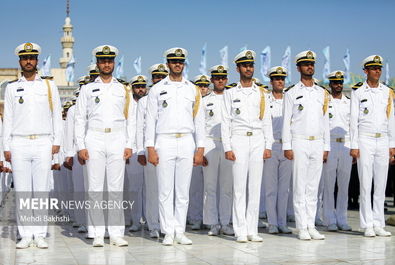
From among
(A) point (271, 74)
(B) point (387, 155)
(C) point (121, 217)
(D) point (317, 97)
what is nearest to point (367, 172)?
(B) point (387, 155)

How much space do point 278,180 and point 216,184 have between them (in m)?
1.03

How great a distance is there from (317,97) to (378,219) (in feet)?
6.55

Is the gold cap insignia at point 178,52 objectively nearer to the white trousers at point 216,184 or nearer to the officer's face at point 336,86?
the white trousers at point 216,184

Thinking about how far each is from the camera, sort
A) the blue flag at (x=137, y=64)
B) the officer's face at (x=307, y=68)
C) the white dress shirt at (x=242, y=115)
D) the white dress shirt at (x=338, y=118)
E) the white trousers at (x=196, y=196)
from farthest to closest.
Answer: the blue flag at (x=137, y=64) → the white trousers at (x=196, y=196) → the white dress shirt at (x=338, y=118) → the officer's face at (x=307, y=68) → the white dress shirt at (x=242, y=115)

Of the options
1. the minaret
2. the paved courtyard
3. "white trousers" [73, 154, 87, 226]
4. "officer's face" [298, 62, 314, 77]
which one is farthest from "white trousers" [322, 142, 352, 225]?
the minaret

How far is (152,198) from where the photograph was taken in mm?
10125

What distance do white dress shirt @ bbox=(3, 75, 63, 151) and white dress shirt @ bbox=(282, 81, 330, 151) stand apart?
10.5 ft

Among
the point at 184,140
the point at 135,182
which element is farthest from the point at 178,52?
the point at 135,182

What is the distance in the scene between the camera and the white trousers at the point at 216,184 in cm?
1013

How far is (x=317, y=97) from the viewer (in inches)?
381

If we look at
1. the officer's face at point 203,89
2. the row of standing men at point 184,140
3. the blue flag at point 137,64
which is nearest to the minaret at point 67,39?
the blue flag at point 137,64

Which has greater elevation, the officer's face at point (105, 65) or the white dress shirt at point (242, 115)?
the officer's face at point (105, 65)

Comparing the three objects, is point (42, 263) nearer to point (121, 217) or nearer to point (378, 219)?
point (121, 217)

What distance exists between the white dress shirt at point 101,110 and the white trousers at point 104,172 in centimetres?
9
